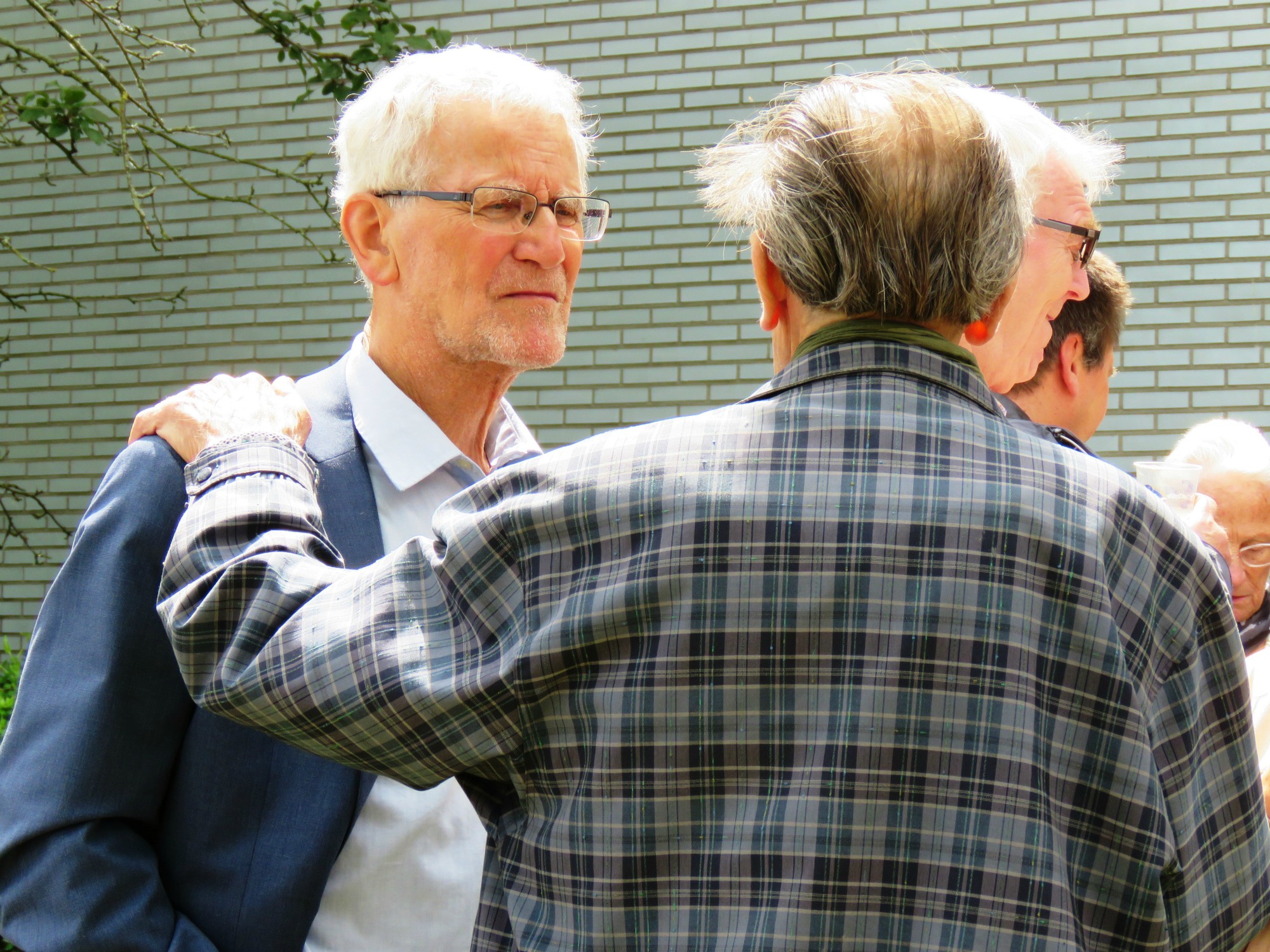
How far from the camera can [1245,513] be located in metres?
2.95

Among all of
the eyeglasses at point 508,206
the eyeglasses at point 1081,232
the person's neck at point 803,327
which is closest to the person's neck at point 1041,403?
the eyeglasses at point 1081,232

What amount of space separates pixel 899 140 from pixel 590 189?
5.22 metres

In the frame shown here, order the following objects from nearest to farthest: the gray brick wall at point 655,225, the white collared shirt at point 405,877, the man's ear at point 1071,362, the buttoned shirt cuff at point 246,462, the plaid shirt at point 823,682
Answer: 1. the plaid shirt at point 823,682
2. the buttoned shirt cuff at point 246,462
3. the white collared shirt at point 405,877
4. the man's ear at point 1071,362
5. the gray brick wall at point 655,225

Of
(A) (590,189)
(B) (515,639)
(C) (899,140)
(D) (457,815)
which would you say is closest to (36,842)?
(D) (457,815)

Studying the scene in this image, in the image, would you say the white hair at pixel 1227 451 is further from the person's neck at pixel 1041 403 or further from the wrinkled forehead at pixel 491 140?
the wrinkled forehead at pixel 491 140

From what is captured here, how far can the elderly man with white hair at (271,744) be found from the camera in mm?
1610

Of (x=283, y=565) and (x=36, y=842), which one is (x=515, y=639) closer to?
(x=283, y=565)

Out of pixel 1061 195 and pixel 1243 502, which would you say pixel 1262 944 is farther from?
pixel 1243 502

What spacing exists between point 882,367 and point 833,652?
0.29 meters

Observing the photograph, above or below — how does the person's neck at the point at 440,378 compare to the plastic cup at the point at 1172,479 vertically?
above

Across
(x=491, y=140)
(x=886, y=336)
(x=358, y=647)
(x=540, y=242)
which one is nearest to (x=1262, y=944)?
(x=886, y=336)

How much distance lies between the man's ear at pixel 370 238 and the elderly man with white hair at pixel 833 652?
90 centimetres

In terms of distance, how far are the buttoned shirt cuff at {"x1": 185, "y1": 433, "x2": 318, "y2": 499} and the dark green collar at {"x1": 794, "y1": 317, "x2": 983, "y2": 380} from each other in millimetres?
636

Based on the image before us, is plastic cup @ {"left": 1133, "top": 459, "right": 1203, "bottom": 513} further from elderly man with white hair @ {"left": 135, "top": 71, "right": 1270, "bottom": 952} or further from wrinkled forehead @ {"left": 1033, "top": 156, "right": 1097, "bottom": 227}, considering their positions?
elderly man with white hair @ {"left": 135, "top": 71, "right": 1270, "bottom": 952}
